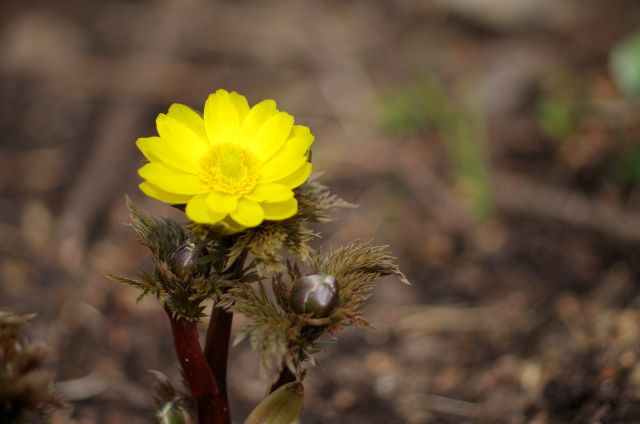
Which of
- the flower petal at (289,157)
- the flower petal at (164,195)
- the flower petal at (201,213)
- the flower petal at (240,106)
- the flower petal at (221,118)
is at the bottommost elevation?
the flower petal at (201,213)

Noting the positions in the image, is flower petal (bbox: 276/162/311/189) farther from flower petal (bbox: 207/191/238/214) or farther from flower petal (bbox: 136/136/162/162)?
flower petal (bbox: 136/136/162/162)

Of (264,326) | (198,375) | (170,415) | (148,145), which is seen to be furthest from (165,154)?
(170,415)

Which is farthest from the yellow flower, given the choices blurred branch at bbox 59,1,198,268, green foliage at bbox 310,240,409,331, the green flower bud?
blurred branch at bbox 59,1,198,268

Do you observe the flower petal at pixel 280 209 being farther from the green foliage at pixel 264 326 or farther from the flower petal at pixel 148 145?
the flower petal at pixel 148 145

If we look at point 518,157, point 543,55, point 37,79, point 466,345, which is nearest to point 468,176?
point 518,157

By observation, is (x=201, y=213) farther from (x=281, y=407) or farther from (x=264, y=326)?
(x=281, y=407)

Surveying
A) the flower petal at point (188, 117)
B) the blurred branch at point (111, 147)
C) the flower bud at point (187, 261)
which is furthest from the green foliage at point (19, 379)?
the blurred branch at point (111, 147)
